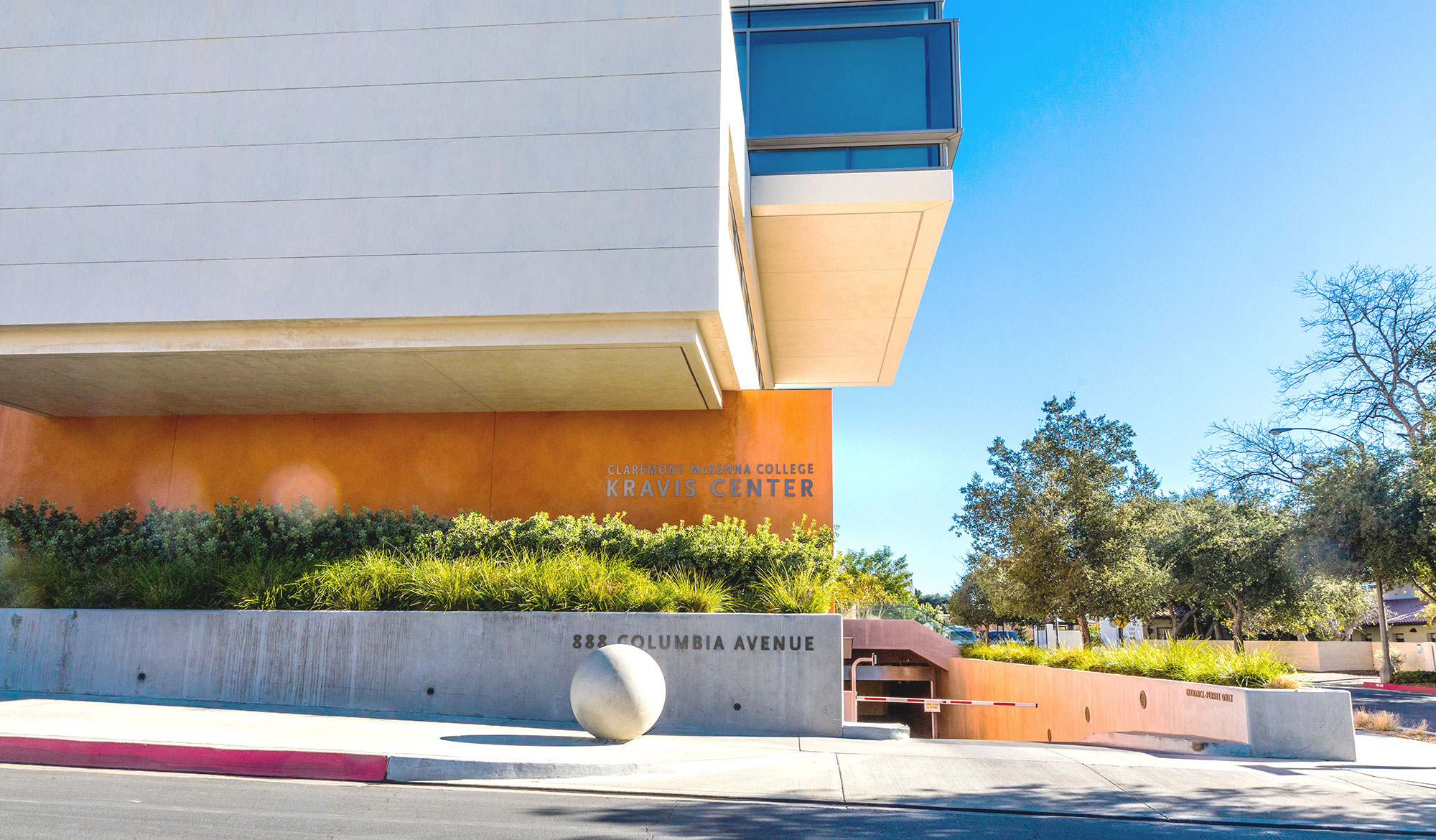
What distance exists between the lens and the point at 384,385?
15898mm

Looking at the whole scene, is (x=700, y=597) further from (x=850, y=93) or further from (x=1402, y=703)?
(x=1402, y=703)

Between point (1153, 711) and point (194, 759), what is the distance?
12.1m

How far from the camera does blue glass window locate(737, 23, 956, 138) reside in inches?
701

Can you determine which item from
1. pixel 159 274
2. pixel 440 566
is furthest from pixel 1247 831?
pixel 159 274

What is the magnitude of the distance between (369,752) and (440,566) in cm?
444

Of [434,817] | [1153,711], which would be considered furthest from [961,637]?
[434,817]

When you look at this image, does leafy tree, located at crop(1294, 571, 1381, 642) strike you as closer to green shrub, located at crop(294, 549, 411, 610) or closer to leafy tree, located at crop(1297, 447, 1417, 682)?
leafy tree, located at crop(1297, 447, 1417, 682)

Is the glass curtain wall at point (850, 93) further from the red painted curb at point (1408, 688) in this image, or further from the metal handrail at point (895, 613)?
the red painted curb at point (1408, 688)

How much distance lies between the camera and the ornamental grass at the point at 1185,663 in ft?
35.8

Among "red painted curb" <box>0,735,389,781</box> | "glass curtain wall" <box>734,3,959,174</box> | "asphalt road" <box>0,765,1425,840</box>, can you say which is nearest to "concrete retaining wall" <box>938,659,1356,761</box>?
"asphalt road" <box>0,765,1425,840</box>

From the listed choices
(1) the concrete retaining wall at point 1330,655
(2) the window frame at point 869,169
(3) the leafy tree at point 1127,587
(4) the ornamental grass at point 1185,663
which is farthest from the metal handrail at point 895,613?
(1) the concrete retaining wall at point 1330,655

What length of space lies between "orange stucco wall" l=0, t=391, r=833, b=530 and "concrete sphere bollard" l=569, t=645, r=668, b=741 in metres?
8.51

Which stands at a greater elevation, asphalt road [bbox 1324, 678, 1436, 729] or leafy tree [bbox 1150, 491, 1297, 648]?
leafy tree [bbox 1150, 491, 1297, 648]

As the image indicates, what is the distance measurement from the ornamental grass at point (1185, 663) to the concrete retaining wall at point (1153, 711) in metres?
0.20
